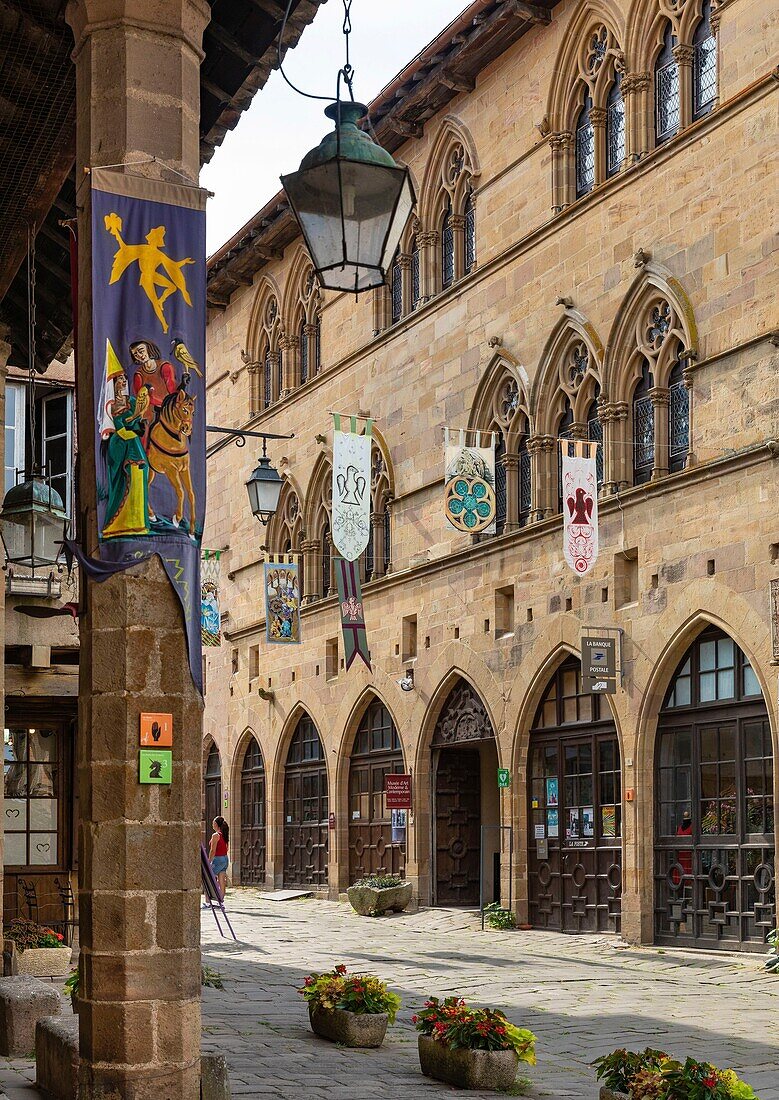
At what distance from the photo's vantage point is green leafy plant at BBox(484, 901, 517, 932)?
74.1 feet

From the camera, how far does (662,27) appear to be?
822 inches

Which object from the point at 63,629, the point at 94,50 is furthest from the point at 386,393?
the point at 94,50

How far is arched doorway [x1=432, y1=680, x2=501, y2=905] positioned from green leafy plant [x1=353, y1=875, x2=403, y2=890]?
0.68 m

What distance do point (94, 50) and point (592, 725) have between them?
50.4 ft

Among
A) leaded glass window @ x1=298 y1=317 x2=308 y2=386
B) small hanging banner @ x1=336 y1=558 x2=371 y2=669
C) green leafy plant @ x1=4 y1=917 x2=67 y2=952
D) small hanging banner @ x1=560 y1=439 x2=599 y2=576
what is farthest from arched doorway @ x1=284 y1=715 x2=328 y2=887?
green leafy plant @ x1=4 y1=917 x2=67 y2=952

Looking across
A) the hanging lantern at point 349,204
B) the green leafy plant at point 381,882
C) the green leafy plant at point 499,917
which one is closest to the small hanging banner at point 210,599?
the green leafy plant at point 381,882

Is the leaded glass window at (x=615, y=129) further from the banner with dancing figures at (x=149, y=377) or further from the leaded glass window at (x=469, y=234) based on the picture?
the banner with dancing figures at (x=149, y=377)

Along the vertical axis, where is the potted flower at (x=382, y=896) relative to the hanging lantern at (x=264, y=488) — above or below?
below

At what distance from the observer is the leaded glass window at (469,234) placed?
2577 centimetres

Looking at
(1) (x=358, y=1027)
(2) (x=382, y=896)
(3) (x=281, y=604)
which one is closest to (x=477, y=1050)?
(1) (x=358, y=1027)

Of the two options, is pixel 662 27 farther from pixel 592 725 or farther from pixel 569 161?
pixel 592 725

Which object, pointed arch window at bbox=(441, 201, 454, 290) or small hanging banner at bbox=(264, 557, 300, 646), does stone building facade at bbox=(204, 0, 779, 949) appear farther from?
small hanging banner at bbox=(264, 557, 300, 646)

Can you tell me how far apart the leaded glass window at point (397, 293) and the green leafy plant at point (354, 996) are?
726 inches

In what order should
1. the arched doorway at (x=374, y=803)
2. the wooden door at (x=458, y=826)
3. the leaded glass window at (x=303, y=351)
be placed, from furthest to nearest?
1. the leaded glass window at (x=303, y=351)
2. the arched doorway at (x=374, y=803)
3. the wooden door at (x=458, y=826)
